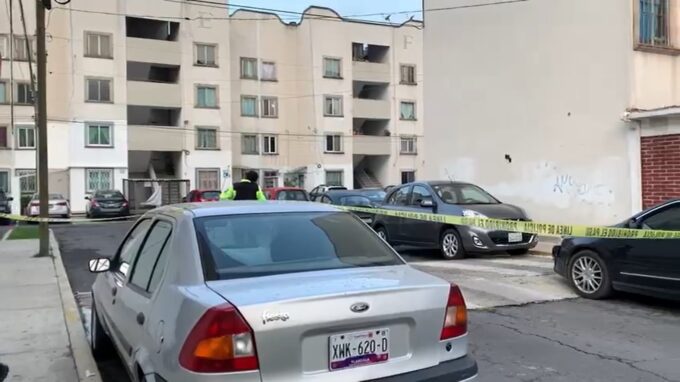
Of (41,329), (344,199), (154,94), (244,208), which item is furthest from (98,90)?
(244,208)

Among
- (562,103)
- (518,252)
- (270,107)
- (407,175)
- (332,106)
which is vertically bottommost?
(518,252)

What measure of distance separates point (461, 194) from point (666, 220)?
5574mm

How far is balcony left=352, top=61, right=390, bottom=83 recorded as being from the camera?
4931cm

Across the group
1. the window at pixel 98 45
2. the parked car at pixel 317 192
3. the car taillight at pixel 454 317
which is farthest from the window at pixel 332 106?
the car taillight at pixel 454 317

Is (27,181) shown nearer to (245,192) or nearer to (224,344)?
(245,192)

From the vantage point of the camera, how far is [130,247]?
195 inches

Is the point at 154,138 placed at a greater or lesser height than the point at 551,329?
greater

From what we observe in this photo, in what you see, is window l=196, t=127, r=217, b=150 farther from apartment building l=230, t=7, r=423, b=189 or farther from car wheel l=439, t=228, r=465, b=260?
car wheel l=439, t=228, r=465, b=260

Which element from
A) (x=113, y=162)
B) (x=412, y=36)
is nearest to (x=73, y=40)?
(x=113, y=162)

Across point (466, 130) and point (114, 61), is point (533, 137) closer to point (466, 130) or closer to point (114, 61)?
point (466, 130)

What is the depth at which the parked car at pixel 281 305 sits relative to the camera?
119 inches

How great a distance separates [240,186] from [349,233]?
6.00m

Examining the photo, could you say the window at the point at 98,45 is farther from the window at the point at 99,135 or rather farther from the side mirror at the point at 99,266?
the side mirror at the point at 99,266

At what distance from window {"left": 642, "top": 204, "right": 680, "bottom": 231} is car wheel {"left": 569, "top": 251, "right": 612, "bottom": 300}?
2.42 feet
